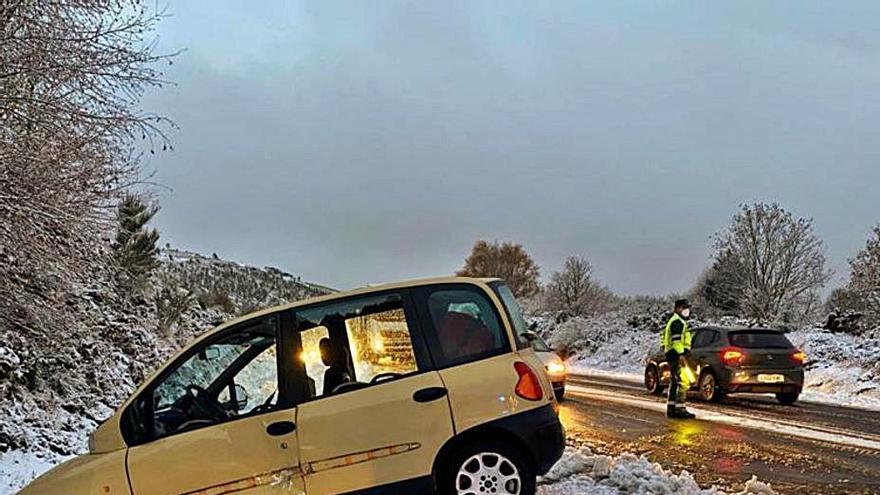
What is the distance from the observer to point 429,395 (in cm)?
548

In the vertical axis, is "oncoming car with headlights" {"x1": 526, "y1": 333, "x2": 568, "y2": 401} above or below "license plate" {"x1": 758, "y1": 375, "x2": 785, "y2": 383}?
above

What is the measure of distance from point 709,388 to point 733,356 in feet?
3.01

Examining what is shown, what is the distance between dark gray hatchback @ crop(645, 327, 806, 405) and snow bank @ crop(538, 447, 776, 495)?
8886 millimetres

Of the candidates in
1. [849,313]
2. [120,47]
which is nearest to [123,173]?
[120,47]

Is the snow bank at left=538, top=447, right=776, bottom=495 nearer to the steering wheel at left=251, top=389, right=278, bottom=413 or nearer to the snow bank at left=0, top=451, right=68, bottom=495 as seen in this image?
the steering wheel at left=251, top=389, right=278, bottom=413

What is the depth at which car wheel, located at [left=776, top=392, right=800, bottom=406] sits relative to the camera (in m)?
16.1

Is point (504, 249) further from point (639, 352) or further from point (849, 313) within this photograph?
point (849, 313)

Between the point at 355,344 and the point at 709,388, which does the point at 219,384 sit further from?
the point at 709,388

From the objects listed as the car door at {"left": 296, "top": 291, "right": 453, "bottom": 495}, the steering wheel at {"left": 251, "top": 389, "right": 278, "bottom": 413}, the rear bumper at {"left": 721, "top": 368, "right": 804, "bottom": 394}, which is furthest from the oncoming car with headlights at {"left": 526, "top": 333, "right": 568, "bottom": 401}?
the steering wheel at {"left": 251, "top": 389, "right": 278, "bottom": 413}

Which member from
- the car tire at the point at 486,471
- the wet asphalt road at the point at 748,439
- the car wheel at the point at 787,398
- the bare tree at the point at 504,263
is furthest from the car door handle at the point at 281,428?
the bare tree at the point at 504,263

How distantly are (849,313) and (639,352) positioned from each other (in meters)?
8.91

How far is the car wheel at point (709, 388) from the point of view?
1611 cm

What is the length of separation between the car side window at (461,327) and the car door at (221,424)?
3.71ft

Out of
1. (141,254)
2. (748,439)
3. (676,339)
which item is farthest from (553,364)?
(141,254)
